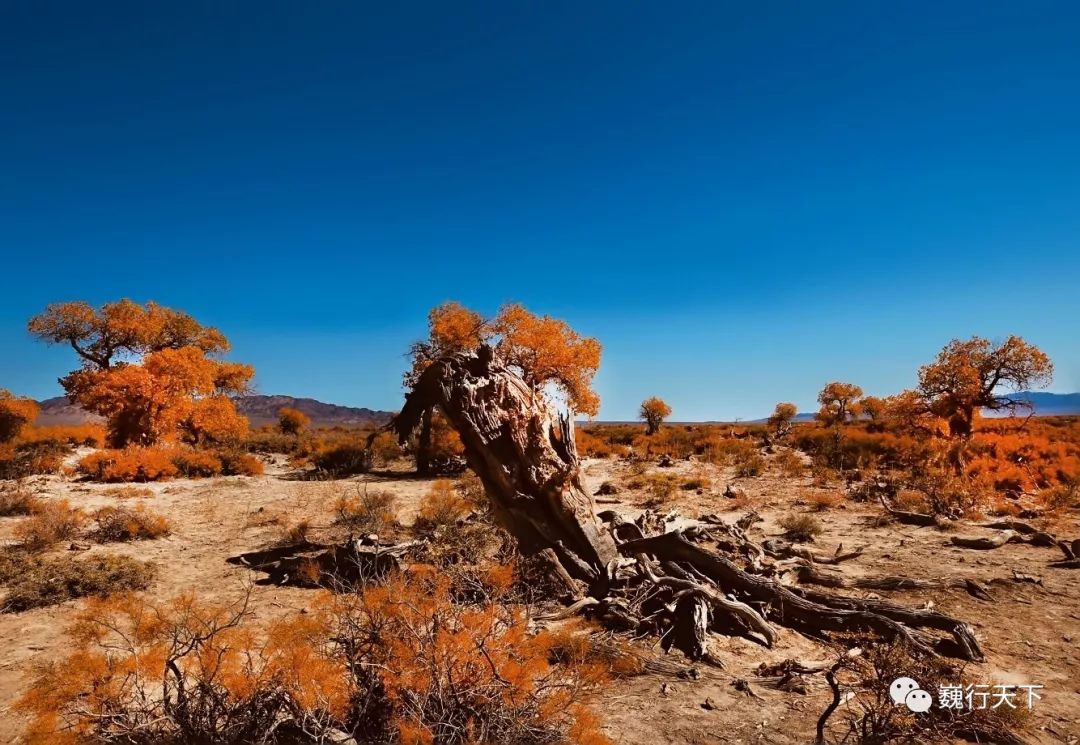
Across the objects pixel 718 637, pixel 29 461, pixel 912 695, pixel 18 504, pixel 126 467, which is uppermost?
pixel 29 461

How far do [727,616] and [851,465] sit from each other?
17.6 m

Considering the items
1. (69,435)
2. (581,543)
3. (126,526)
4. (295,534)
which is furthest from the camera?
(69,435)

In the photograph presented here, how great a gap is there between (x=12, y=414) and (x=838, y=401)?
1943 inches

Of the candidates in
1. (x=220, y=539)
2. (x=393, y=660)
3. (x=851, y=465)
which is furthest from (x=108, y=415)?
(x=851, y=465)

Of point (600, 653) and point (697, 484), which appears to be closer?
point (600, 653)

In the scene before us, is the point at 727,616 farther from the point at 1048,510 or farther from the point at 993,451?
the point at 993,451


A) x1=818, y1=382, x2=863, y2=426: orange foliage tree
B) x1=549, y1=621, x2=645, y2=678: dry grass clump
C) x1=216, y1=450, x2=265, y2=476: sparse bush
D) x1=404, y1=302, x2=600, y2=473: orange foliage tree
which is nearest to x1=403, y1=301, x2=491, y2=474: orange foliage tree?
x1=404, y1=302, x2=600, y2=473: orange foliage tree

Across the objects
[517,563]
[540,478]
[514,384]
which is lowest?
[517,563]

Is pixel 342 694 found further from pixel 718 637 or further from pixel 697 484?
pixel 697 484

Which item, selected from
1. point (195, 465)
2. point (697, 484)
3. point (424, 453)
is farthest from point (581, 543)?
point (195, 465)

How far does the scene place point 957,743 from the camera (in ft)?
14.8

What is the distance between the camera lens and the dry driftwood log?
6.86 meters

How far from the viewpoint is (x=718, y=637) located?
267 inches

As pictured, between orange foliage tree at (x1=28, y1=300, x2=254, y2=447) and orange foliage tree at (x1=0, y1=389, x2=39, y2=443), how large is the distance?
1.73 meters
